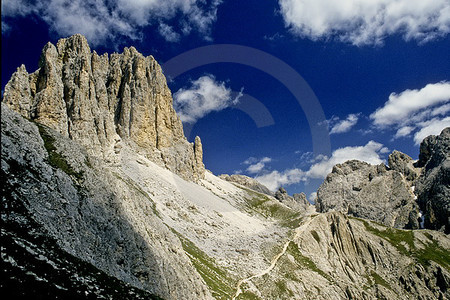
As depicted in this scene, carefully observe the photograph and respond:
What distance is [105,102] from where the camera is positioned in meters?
122

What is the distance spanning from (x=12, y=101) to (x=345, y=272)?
122974 mm

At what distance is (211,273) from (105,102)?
93.1m

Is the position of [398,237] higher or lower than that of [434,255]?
higher

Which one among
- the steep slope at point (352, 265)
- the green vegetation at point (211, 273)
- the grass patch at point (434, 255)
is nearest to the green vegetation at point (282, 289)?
the steep slope at point (352, 265)

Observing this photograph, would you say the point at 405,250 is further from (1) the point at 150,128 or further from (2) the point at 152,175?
(1) the point at 150,128

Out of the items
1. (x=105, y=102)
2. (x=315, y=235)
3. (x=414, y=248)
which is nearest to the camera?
(x=315, y=235)

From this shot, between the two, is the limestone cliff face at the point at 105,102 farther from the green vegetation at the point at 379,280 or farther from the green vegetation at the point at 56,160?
the green vegetation at the point at 379,280

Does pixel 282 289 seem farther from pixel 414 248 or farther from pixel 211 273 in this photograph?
pixel 414 248

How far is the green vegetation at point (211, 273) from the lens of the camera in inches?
2012

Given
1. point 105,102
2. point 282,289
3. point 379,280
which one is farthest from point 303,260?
point 105,102

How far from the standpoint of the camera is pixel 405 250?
115562 millimetres

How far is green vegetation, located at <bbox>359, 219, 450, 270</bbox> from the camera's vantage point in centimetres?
11225

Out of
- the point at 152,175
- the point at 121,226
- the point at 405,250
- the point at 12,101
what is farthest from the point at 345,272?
the point at 12,101

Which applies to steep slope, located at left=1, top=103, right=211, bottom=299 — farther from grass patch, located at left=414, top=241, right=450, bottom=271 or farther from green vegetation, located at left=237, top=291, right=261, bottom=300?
grass patch, located at left=414, top=241, right=450, bottom=271
